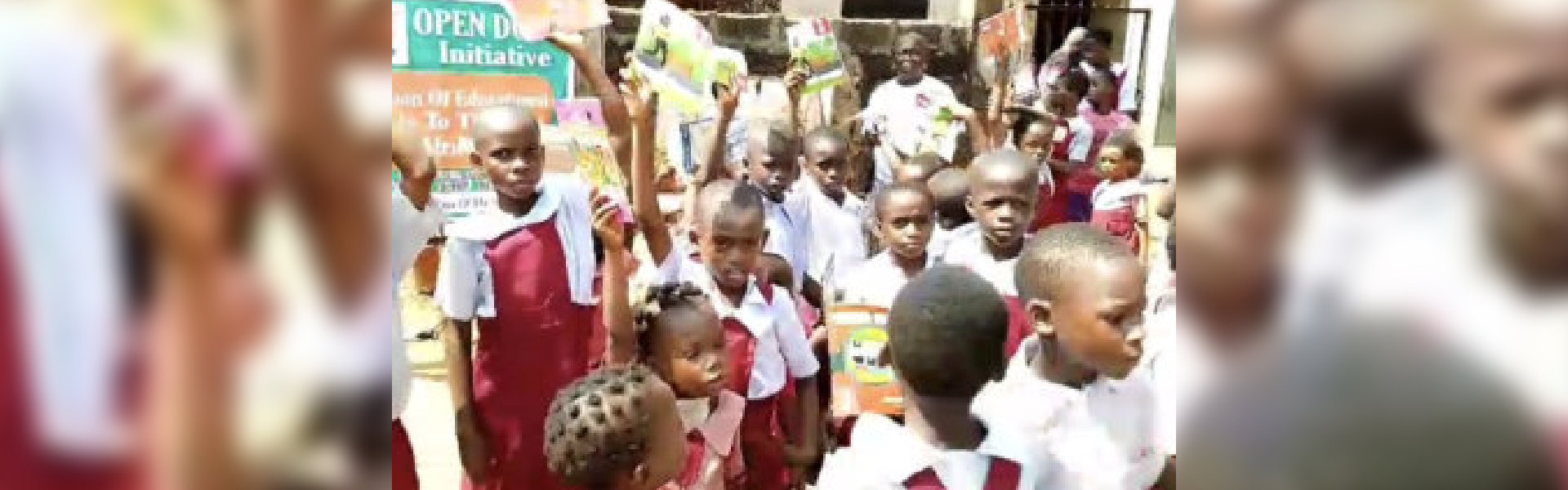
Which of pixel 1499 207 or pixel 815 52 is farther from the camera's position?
pixel 815 52

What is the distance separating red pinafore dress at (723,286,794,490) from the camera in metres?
2.80

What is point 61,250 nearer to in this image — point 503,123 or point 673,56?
point 503,123

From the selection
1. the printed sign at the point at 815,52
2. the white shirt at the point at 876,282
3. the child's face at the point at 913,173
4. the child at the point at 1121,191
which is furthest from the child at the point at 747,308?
the printed sign at the point at 815,52

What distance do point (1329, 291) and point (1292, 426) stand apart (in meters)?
0.05

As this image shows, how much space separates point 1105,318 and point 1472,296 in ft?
5.02

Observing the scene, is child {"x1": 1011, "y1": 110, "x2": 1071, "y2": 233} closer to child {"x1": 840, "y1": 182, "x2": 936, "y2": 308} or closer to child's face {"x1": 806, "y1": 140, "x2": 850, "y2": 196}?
child's face {"x1": 806, "y1": 140, "x2": 850, "y2": 196}

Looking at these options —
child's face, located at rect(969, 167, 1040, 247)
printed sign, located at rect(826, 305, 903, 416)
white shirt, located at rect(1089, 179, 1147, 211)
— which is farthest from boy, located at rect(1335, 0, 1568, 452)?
white shirt, located at rect(1089, 179, 1147, 211)

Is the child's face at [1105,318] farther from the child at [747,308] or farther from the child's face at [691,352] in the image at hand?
the child at [747,308]

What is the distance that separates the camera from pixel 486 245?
110 inches

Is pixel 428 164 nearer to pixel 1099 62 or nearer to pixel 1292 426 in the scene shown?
pixel 1292 426

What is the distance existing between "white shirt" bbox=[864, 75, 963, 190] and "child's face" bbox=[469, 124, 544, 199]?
3384 mm

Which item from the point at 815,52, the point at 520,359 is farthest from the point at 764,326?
the point at 815,52

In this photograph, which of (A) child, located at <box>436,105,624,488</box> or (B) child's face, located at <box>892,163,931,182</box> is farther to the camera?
(B) child's face, located at <box>892,163,931,182</box>

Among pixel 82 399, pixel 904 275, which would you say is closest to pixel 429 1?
pixel 904 275
